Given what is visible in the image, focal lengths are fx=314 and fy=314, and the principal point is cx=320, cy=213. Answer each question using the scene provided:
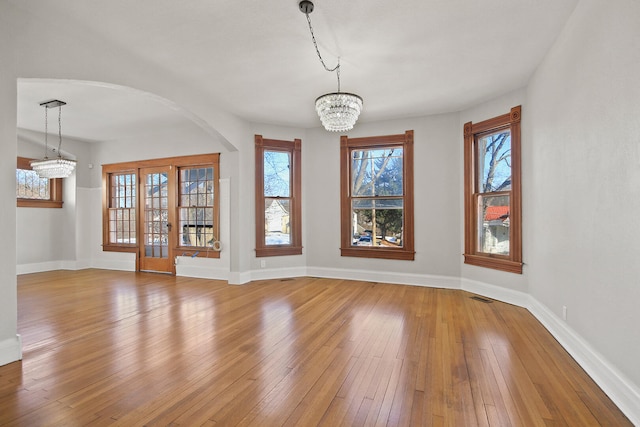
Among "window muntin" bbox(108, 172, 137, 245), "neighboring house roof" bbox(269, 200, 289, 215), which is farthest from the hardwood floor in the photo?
"window muntin" bbox(108, 172, 137, 245)

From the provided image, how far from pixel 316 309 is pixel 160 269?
4.16 meters

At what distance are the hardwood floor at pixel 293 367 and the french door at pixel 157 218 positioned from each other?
224 cm

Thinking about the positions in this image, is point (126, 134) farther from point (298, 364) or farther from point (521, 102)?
point (521, 102)

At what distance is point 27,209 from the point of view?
21.2ft

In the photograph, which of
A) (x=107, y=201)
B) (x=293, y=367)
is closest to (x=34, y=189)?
(x=107, y=201)

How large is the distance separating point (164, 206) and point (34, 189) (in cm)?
282

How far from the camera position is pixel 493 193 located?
4406 millimetres

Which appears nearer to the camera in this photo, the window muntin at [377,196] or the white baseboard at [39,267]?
the window muntin at [377,196]

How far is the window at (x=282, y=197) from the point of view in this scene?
5.76 metres

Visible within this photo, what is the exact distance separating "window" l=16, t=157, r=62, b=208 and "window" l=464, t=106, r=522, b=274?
27.0ft

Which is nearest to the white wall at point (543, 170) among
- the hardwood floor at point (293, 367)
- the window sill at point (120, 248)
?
the hardwood floor at point (293, 367)

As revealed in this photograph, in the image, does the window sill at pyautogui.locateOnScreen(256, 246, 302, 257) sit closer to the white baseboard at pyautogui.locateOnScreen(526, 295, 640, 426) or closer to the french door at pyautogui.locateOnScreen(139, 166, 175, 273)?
the french door at pyautogui.locateOnScreen(139, 166, 175, 273)

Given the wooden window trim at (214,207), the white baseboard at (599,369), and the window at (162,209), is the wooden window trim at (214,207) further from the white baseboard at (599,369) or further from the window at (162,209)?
the white baseboard at (599,369)

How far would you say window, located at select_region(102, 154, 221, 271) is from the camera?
20.1ft
